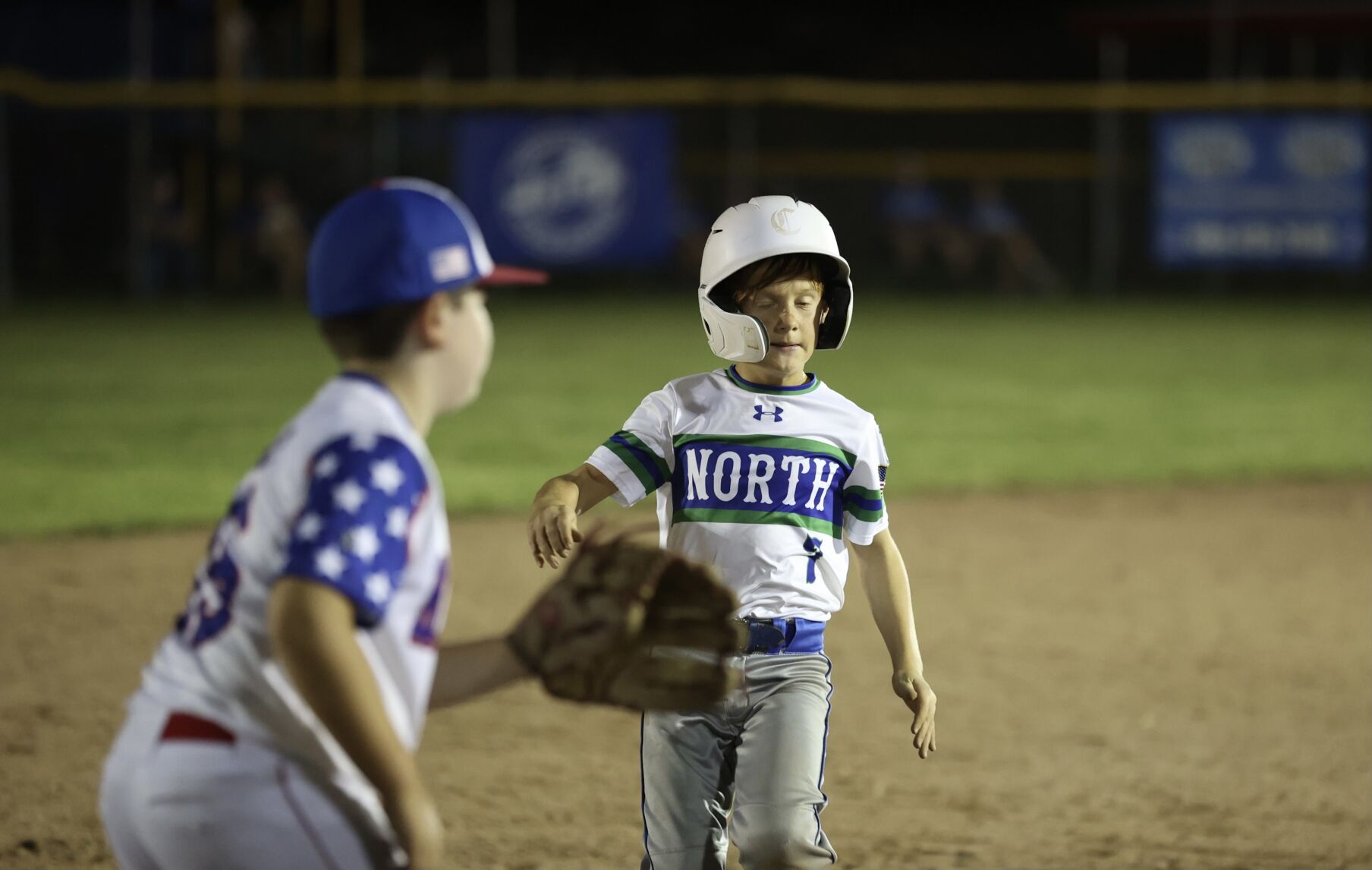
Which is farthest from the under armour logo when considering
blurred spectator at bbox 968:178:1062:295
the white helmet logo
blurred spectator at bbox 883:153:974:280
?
blurred spectator at bbox 883:153:974:280

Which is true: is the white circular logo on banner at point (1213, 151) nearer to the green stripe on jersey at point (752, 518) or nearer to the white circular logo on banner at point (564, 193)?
the white circular logo on banner at point (564, 193)

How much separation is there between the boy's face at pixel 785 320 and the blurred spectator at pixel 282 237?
18.7 meters

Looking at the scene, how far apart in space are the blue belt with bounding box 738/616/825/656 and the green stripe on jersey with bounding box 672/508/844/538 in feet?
0.59

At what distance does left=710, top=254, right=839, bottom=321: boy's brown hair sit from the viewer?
3.31 meters

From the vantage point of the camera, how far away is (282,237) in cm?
2148

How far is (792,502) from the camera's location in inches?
126

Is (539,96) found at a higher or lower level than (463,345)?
higher

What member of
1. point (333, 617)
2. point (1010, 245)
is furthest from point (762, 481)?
point (1010, 245)

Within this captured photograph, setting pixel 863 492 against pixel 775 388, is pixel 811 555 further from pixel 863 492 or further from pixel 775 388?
pixel 775 388

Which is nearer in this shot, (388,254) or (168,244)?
(388,254)

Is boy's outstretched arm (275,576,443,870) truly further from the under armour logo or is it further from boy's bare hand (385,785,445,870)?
the under armour logo

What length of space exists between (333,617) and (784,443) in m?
1.39

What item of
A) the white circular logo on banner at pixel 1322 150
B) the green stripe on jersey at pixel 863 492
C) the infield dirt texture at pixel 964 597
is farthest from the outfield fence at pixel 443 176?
the green stripe on jersey at pixel 863 492

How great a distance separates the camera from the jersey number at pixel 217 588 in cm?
210
